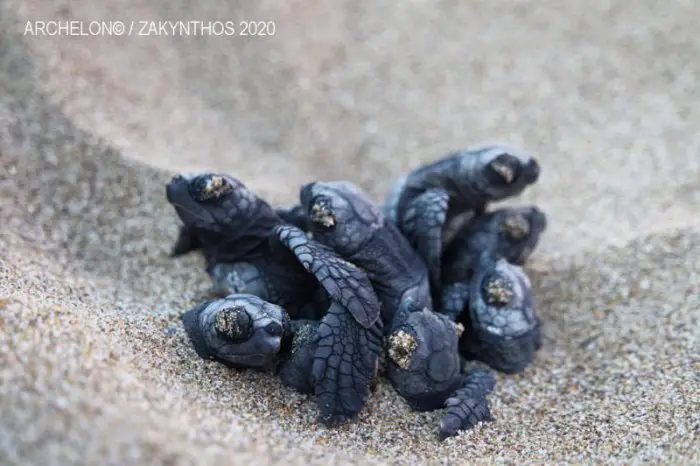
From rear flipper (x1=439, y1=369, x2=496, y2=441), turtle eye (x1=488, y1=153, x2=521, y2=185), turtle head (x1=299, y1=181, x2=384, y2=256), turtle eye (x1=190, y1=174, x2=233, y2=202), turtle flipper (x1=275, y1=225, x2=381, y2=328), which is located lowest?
rear flipper (x1=439, y1=369, x2=496, y2=441)

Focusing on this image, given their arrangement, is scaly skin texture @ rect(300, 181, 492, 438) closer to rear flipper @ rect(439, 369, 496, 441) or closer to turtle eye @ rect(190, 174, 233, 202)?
rear flipper @ rect(439, 369, 496, 441)

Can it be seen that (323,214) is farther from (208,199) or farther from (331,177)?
(331,177)

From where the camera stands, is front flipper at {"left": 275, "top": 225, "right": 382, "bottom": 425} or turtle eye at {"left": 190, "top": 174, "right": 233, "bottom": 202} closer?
front flipper at {"left": 275, "top": 225, "right": 382, "bottom": 425}

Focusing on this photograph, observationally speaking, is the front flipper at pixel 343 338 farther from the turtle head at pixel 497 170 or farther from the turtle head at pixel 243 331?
the turtle head at pixel 497 170

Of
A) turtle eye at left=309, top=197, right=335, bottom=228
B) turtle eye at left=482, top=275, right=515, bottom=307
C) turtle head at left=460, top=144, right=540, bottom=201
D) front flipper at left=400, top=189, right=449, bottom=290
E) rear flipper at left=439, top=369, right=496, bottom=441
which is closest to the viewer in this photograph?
rear flipper at left=439, top=369, right=496, bottom=441

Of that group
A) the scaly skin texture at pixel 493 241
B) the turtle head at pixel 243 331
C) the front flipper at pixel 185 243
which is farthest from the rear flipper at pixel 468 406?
the front flipper at pixel 185 243

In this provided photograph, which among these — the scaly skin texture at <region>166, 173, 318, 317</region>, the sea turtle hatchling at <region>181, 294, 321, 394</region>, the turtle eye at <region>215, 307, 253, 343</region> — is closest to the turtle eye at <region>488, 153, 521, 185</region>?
the scaly skin texture at <region>166, 173, 318, 317</region>

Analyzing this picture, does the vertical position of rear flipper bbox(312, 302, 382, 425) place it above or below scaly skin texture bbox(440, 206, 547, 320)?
below
